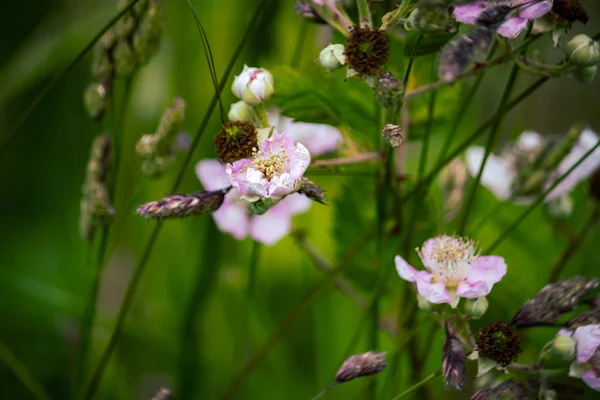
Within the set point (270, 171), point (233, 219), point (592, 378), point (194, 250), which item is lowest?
point (592, 378)

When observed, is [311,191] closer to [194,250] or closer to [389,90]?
[389,90]

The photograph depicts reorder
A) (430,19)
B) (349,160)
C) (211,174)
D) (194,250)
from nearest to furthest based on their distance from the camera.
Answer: (430,19) → (349,160) → (211,174) → (194,250)

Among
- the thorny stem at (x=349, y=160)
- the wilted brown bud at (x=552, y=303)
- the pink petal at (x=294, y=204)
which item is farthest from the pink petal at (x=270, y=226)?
the wilted brown bud at (x=552, y=303)

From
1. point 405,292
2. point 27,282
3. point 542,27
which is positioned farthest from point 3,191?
point 542,27

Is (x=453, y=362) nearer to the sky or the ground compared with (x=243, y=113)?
nearer to the ground

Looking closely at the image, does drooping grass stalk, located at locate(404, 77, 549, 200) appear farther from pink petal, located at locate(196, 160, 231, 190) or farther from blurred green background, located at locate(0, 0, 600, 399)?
pink petal, located at locate(196, 160, 231, 190)

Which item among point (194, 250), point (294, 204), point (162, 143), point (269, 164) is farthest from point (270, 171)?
point (194, 250)

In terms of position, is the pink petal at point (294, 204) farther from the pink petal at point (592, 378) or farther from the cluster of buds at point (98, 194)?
the pink petal at point (592, 378)
